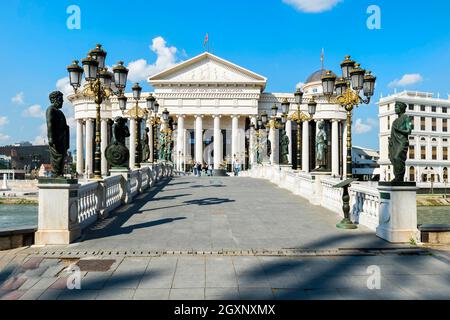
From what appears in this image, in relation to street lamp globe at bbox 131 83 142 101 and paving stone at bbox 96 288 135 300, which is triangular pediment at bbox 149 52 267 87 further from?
paving stone at bbox 96 288 135 300

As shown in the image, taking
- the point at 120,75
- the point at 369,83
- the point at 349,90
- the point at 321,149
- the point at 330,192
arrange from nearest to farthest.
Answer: the point at 369,83
the point at 349,90
the point at 330,192
the point at 120,75
the point at 321,149

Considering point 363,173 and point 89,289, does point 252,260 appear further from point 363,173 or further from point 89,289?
point 363,173

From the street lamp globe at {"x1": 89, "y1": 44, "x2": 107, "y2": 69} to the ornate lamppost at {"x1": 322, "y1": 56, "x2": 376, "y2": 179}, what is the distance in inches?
329

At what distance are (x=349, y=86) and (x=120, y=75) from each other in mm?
9174

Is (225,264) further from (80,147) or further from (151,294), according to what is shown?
(80,147)

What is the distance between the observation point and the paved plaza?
6.45m

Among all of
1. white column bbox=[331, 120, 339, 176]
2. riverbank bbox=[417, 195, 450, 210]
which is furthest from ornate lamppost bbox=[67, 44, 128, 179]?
white column bbox=[331, 120, 339, 176]

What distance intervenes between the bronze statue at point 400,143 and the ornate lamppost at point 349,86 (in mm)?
2622

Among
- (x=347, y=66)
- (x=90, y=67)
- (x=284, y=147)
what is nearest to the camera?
(x=90, y=67)

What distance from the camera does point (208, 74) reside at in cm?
7725

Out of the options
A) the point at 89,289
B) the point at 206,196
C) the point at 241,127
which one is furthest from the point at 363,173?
the point at 89,289

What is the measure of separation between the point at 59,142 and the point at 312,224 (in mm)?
7776

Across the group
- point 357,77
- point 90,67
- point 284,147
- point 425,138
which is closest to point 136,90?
point 90,67

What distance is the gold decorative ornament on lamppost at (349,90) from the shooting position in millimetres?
12258
